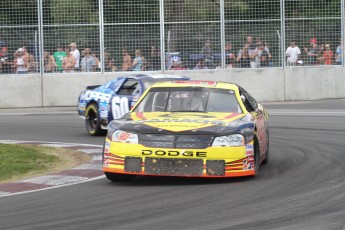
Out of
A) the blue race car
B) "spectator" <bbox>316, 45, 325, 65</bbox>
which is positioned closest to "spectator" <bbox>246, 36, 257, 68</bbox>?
"spectator" <bbox>316, 45, 325, 65</bbox>

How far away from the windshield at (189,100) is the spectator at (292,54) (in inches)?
650

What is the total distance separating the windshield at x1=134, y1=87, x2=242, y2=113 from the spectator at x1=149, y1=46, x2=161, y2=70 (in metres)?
15.4

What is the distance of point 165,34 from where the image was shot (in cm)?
2833

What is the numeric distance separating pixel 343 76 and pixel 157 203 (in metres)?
20.5

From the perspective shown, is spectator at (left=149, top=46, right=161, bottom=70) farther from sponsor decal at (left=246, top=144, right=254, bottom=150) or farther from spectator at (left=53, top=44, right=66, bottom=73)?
sponsor decal at (left=246, top=144, right=254, bottom=150)

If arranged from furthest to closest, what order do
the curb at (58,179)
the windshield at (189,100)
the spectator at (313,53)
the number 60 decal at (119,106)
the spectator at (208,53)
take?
the spectator at (313,53) < the spectator at (208,53) < the number 60 decal at (119,106) < the windshield at (189,100) < the curb at (58,179)

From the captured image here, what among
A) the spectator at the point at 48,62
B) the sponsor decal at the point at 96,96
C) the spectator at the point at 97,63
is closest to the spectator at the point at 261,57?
the spectator at the point at 97,63

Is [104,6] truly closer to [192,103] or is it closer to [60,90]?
[60,90]

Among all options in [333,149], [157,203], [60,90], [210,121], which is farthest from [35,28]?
[157,203]

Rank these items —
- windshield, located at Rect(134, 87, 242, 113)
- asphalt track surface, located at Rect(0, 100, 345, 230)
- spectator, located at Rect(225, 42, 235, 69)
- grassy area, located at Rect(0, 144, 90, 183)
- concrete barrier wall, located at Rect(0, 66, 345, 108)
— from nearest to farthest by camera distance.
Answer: asphalt track surface, located at Rect(0, 100, 345, 230) → windshield, located at Rect(134, 87, 242, 113) → grassy area, located at Rect(0, 144, 90, 183) → concrete barrier wall, located at Rect(0, 66, 345, 108) → spectator, located at Rect(225, 42, 235, 69)

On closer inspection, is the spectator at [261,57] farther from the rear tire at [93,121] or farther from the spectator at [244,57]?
the rear tire at [93,121]

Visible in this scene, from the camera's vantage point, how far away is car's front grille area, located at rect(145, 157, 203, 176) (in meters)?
11.0

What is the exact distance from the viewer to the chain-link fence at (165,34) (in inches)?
1093

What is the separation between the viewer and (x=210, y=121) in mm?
11539
